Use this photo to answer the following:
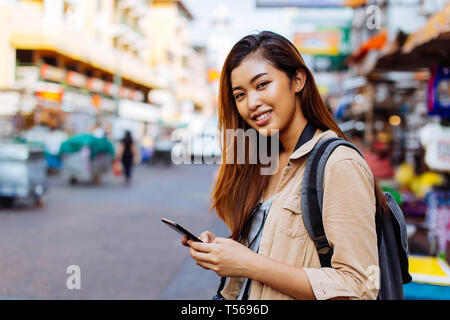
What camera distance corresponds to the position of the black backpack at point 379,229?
126 cm

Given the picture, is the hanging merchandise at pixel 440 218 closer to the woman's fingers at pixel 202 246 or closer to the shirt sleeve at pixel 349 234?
the shirt sleeve at pixel 349 234

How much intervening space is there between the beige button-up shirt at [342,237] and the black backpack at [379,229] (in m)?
0.03

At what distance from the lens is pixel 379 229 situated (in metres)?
1.35

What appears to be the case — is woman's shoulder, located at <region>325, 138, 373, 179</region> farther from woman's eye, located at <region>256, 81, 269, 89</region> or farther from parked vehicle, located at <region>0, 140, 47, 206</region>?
parked vehicle, located at <region>0, 140, 47, 206</region>

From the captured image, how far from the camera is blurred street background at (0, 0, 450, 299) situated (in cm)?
502

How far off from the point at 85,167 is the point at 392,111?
9.42m

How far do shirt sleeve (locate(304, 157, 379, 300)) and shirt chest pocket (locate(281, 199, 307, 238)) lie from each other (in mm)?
88

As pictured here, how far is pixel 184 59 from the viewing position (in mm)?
57562

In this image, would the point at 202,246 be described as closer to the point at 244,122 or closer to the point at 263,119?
the point at 263,119

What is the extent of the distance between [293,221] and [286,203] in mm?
56

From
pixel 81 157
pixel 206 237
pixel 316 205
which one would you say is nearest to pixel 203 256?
pixel 206 237

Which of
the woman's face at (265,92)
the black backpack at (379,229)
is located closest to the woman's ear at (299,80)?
the woman's face at (265,92)
